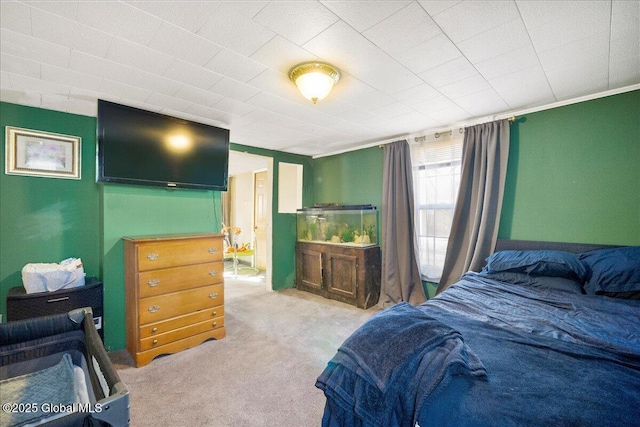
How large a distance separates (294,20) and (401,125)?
216 centimetres

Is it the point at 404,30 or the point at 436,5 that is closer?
the point at 436,5

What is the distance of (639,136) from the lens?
230 centimetres

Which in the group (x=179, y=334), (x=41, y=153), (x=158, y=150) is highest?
(x=158, y=150)

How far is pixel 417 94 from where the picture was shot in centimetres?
245

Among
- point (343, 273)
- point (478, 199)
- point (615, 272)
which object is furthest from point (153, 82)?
point (615, 272)

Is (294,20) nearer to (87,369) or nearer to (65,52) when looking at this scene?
(65,52)

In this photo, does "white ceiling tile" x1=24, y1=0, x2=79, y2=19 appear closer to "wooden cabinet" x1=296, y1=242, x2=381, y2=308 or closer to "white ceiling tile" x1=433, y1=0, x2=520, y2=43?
"white ceiling tile" x1=433, y1=0, x2=520, y2=43

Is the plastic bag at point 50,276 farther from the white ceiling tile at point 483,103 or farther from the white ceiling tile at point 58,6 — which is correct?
the white ceiling tile at point 483,103

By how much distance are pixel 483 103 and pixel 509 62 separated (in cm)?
77

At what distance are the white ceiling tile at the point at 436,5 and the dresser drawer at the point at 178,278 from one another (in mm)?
2682

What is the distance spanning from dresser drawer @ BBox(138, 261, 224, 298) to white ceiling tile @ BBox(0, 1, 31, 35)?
180 centimetres

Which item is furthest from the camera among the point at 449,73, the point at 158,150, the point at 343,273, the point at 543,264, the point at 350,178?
→ the point at 350,178

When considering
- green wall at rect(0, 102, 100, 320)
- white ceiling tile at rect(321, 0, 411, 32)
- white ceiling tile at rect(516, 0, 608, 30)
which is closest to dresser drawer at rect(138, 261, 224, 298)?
green wall at rect(0, 102, 100, 320)

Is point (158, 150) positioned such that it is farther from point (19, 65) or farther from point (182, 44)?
point (182, 44)
